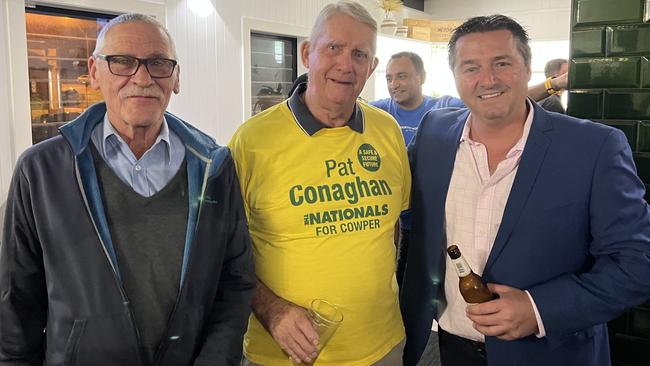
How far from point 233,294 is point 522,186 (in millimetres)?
873

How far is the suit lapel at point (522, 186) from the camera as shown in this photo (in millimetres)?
1574

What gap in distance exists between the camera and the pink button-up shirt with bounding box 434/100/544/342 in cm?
165

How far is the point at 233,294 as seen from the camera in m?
1.52

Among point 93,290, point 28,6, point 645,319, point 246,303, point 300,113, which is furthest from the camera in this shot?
point 28,6

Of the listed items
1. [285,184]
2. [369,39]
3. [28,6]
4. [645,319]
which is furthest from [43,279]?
[28,6]

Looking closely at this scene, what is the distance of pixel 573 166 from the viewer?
1.56 meters

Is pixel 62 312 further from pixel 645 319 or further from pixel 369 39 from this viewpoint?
pixel 645 319

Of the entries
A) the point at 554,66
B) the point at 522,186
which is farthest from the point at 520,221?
the point at 554,66

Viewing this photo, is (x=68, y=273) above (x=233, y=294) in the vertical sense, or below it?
above

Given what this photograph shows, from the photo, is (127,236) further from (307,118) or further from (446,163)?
(446,163)

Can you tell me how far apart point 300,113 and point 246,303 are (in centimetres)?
68

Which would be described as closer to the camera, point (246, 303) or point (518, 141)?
point (246, 303)

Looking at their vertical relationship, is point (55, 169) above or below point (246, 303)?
above

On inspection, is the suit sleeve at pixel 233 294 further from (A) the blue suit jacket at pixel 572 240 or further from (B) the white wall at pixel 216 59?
(B) the white wall at pixel 216 59
